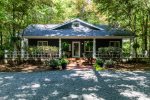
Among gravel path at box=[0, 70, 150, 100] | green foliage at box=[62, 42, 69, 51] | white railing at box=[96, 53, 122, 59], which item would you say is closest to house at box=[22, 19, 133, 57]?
green foliage at box=[62, 42, 69, 51]

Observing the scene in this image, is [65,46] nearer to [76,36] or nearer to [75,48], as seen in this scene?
[75,48]

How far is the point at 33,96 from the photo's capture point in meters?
12.3

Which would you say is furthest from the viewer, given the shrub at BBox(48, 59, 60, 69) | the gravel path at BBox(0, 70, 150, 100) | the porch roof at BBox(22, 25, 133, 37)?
the porch roof at BBox(22, 25, 133, 37)

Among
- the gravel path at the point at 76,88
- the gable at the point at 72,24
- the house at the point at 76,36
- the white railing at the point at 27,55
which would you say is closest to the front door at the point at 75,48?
the house at the point at 76,36

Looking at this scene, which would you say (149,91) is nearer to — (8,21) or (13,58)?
(13,58)

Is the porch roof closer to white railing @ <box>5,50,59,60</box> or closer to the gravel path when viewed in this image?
white railing @ <box>5,50,59,60</box>

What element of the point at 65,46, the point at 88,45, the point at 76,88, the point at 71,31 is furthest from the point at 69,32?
the point at 76,88

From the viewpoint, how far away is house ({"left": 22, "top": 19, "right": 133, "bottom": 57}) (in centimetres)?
3027

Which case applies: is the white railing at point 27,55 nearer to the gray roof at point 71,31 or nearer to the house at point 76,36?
the house at point 76,36

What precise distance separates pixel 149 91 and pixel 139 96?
1.23 m

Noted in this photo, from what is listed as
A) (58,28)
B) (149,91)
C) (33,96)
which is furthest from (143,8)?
(33,96)

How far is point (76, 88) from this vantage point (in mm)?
14078

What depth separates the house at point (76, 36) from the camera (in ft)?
99.3

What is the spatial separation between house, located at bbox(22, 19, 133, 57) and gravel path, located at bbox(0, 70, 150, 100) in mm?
13037
